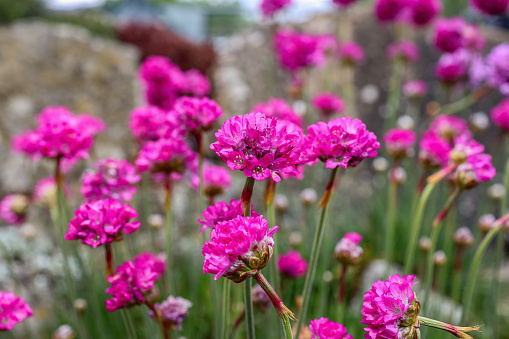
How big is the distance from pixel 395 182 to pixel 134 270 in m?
1.05

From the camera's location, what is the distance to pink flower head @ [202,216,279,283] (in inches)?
24.1

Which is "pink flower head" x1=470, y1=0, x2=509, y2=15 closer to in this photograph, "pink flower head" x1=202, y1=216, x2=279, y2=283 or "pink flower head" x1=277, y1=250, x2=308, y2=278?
"pink flower head" x1=277, y1=250, x2=308, y2=278

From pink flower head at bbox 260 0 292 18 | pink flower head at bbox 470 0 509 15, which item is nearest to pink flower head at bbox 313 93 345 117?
pink flower head at bbox 260 0 292 18

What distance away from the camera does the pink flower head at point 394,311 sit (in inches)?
25.9

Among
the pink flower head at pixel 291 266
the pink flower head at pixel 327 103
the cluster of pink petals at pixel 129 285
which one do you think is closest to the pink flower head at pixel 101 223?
the cluster of pink petals at pixel 129 285

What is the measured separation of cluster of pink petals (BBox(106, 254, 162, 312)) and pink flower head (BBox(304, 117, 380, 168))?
40 centimetres

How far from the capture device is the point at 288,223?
8.14 feet

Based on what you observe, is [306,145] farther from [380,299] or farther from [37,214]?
[37,214]

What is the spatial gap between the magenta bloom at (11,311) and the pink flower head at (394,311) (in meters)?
0.72

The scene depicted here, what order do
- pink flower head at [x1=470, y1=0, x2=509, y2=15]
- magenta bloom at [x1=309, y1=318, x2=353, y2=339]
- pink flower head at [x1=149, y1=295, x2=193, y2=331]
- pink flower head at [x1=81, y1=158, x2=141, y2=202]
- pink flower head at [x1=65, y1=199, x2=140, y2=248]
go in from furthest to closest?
pink flower head at [x1=470, y1=0, x2=509, y2=15], pink flower head at [x1=81, y1=158, x2=141, y2=202], pink flower head at [x1=149, y1=295, x2=193, y2=331], pink flower head at [x1=65, y1=199, x2=140, y2=248], magenta bloom at [x1=309, y1=318, x2=353, y2=339]

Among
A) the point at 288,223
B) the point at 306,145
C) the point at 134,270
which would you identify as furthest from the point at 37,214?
the point at 306,145

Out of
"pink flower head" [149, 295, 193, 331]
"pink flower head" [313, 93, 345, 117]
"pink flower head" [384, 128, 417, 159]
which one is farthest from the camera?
"pink flower head" [313, 93, 345, 117]

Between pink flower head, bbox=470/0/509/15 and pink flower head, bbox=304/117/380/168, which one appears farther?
pink flower head, bbox=470/0/509/15

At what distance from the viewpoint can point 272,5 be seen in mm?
2324
